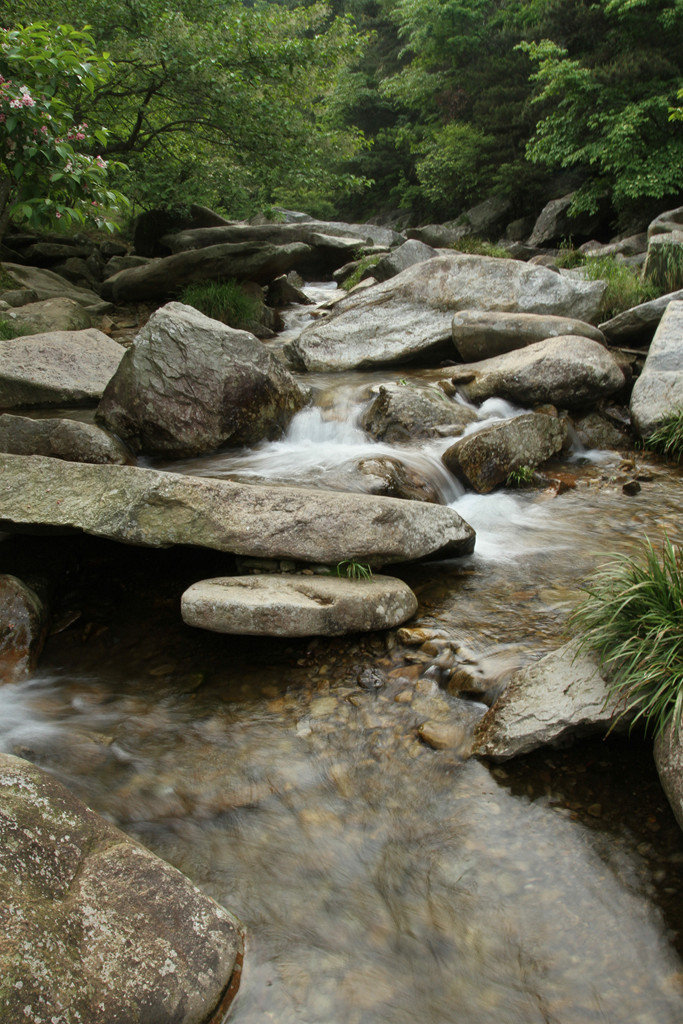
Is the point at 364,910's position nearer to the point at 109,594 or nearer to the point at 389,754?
the point at 389,754

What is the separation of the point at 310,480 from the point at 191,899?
4025mm

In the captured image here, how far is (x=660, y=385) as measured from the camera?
7.36 m

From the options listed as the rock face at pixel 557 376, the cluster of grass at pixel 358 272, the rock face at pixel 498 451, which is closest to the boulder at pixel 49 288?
the cluster of grass at pixel 358 272

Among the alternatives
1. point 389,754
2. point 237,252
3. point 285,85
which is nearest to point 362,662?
point 389,754

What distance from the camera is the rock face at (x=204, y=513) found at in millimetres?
4129

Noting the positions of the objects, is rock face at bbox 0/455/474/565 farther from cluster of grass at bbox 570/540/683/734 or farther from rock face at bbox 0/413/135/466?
cluster of grass at bbox 570/540/683/734

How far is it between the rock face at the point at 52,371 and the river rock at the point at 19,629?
3741 mm

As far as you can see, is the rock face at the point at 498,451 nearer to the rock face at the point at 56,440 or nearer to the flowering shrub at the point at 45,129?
the rock face at the point at 56,440

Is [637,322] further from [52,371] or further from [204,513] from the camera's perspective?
[52,371]

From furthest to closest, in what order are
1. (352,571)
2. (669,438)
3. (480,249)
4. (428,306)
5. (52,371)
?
(480,249)
(428,306)
(52,371)
(669,438)
(352,571)

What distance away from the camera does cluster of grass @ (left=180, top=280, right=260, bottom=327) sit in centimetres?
1171

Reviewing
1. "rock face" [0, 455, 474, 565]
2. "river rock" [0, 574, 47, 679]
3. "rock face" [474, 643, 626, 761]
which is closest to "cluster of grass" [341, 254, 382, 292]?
"rock face" [0, 455, 474, 565]

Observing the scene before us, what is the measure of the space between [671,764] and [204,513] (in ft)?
9.60

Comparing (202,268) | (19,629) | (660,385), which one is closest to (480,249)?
(202,268)
